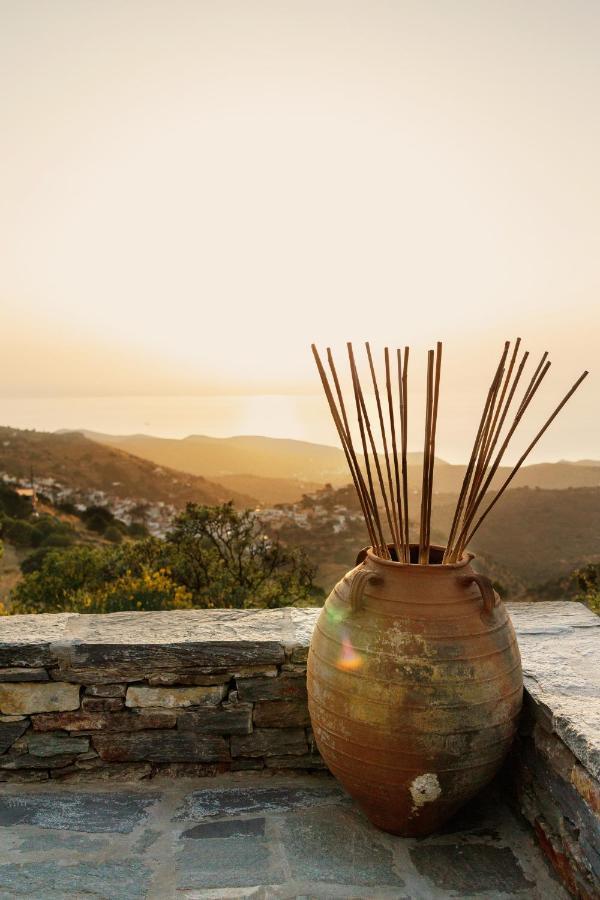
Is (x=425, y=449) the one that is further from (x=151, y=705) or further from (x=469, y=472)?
(x=151, y=705)

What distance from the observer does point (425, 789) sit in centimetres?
193

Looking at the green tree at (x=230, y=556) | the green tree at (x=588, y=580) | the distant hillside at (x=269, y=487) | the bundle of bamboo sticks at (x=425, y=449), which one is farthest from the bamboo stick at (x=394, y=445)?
the distant hillside at (x=269, y=487)

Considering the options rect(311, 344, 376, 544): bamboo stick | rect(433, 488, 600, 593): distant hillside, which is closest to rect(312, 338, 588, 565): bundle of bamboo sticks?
rect(311, 344, 376, 544): bamboo stick

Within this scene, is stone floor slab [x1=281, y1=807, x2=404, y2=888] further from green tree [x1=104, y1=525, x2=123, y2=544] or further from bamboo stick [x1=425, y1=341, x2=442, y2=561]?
green tree [x1=104, y1=525, x2=123, y2=544]

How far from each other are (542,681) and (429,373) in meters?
0.99

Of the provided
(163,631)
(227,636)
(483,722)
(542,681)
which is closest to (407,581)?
(483,722)

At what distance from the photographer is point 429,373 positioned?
203 centimetres

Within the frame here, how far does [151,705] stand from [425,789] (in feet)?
3.23

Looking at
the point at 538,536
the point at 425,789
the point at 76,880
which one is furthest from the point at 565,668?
the point at 538,536

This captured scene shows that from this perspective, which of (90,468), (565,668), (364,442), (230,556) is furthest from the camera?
(90,468)

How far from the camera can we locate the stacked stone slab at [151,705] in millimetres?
2402

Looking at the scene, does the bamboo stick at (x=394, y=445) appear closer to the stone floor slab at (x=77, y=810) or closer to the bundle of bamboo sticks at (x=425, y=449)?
the bundle of bamboo sticks at (x=425, y=449)

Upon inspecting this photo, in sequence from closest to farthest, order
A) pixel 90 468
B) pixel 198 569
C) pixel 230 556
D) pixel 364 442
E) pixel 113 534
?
pixel 364 442
pixel 198 569
pixel 230 556
pixel 113 534
pixel 90 468

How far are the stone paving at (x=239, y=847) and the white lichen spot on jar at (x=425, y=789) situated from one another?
0.64ft
